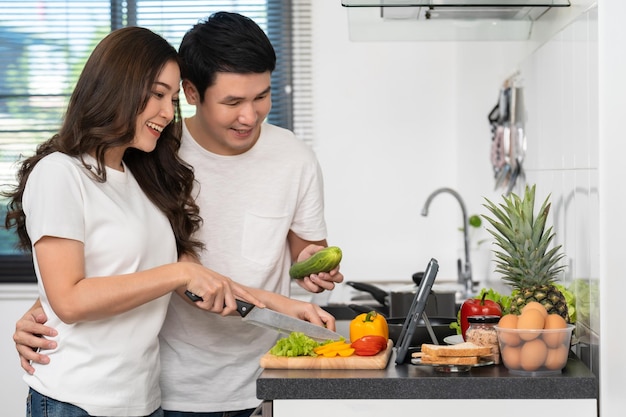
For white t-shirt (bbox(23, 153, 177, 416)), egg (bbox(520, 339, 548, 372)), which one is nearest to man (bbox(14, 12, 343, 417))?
white t-shirt (bbox(23, 153, 177, 416))

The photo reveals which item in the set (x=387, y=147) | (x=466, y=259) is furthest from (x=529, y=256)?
(x=387, y=147)

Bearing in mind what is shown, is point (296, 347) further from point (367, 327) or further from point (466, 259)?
point (466, 259)

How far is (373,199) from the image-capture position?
4184 mm

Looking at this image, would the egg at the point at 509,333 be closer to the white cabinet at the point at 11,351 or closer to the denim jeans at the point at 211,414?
the denim jeans at the point at 211,414

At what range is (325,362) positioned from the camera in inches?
67.5

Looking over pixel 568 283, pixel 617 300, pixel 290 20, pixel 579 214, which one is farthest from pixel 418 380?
pixel 290 20

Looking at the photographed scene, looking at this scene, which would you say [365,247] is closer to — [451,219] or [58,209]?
[451,219]

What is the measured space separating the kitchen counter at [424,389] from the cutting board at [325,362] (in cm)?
6

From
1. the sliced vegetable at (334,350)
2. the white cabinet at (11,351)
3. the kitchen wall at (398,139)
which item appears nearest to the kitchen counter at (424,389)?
the sliced vegetable at (334,350)

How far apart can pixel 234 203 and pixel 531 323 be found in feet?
2.83

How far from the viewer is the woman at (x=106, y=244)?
5.48 feet

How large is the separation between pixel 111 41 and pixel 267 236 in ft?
2.15

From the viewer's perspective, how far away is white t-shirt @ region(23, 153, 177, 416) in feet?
Answer: 5.53

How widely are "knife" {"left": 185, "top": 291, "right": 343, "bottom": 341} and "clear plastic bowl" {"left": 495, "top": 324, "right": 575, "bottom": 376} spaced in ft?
1.29
